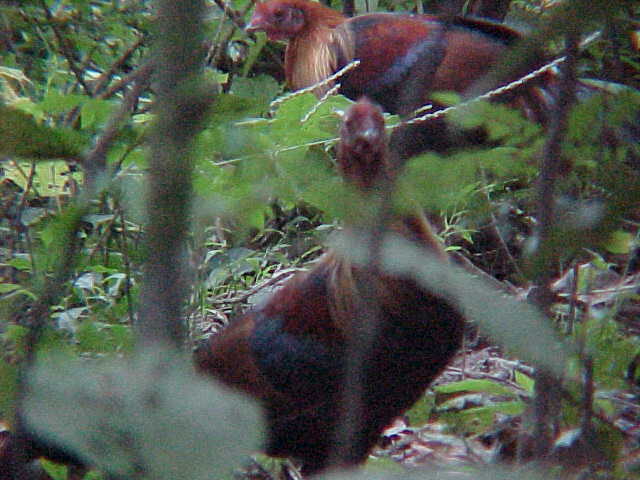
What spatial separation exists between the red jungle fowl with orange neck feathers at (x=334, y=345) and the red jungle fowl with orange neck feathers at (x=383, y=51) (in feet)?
3.63

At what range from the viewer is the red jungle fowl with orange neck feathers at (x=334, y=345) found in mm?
2365

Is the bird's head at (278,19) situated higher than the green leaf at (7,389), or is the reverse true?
the green leaf at (7,389)

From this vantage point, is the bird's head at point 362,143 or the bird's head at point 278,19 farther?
the bird's head at point 278,19

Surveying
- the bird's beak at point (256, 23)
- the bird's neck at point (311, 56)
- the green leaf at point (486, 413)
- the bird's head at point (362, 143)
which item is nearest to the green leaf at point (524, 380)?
the green leaf at point (486, 413)

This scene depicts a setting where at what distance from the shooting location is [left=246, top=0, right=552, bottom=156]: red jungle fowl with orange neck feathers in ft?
13.0

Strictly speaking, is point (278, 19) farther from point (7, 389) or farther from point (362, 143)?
point (7, 389)

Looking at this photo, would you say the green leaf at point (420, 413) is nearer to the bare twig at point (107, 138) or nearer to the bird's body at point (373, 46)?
the bird's body at point (373, 46)

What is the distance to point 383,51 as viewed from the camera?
442 cm

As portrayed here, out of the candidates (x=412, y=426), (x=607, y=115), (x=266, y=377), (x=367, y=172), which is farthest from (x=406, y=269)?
(x=412, y=426)

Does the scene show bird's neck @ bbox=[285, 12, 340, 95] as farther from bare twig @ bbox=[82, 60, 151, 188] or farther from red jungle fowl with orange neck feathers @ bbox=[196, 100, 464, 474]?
bare twig @ bbox=[82, 60, 151, 188]

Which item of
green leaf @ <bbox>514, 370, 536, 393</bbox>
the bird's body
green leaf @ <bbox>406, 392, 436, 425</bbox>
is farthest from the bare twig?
the bird's body

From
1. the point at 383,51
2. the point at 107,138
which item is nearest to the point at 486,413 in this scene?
the point at 107,138

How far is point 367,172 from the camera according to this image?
228cm

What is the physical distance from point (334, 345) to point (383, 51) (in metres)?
2.21
